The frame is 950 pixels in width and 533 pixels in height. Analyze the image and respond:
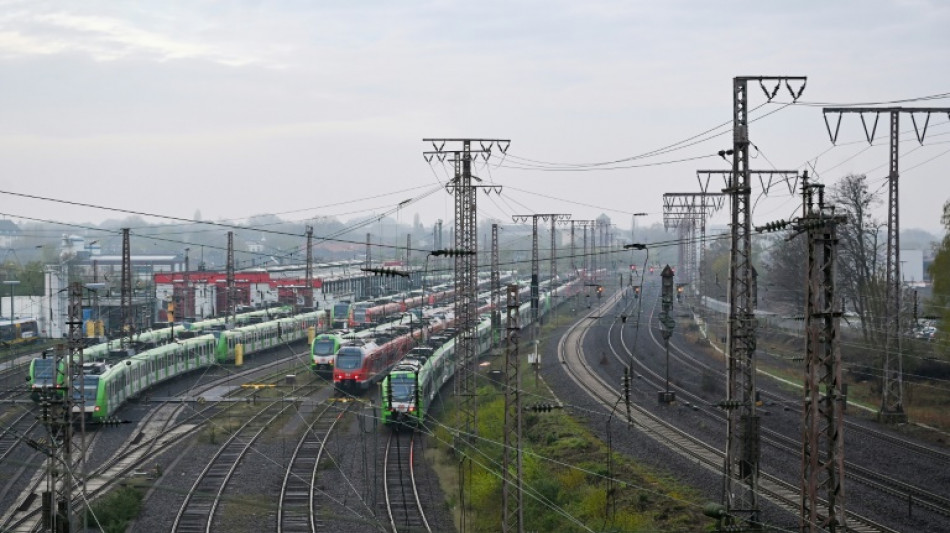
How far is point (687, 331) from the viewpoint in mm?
62562

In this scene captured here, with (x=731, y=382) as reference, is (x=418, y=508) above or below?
below

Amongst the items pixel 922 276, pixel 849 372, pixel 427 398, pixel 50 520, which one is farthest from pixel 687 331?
pixel 922 276

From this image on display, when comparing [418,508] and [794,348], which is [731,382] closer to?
[418,508]

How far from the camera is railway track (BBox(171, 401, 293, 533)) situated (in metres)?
21.8

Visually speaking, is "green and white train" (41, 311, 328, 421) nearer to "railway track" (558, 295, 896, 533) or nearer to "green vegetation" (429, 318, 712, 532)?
"green vegetation" (429, 318, 712, 532)

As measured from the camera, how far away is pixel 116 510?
21859 mm

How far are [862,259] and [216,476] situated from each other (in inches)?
1040

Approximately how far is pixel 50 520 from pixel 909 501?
1563 centimetres

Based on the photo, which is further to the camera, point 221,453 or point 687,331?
point 687,331

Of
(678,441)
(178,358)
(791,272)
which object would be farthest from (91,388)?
(791,272)

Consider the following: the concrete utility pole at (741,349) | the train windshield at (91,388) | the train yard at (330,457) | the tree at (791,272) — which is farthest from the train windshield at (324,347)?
the concrete utility pole at (741,349)

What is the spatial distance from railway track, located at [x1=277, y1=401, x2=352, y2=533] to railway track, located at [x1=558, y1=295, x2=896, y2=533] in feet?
29.7

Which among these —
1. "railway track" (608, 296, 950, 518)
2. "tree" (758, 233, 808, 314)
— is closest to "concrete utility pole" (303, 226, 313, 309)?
Answer: "tree" (758, 233, 808, 314)

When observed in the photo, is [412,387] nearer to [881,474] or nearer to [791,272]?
[881,474]
